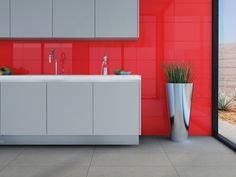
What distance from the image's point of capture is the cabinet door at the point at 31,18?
4492mm

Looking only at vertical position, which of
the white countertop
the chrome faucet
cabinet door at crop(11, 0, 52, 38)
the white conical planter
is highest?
cabinet door at crop(11, 0, 52, 38)

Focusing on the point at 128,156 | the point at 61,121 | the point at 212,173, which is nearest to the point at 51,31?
the point at 61,121

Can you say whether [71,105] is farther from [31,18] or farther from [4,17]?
[4,17]

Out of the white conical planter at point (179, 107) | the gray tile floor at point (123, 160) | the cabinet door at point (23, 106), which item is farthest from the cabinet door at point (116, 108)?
the cabinet door at point (23, 106)

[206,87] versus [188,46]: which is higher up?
[188,46]

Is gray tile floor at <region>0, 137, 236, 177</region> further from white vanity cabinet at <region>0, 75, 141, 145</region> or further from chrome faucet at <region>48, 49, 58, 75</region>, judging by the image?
chrome faucet at <region>48, 49, 58, 75</region>

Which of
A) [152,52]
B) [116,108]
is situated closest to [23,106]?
[116,108]

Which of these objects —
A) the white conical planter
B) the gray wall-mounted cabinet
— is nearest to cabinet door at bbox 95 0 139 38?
the gray wall-mounted cabinet

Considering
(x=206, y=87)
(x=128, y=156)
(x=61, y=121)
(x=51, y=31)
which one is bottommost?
(x=128, y=156)

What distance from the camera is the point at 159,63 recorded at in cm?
498

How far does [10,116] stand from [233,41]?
3135 millimetres

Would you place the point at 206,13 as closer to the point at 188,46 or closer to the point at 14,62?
the point at 188,46

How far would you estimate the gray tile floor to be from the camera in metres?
3.14

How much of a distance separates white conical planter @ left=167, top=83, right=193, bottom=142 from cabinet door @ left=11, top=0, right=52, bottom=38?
76.0 inches
